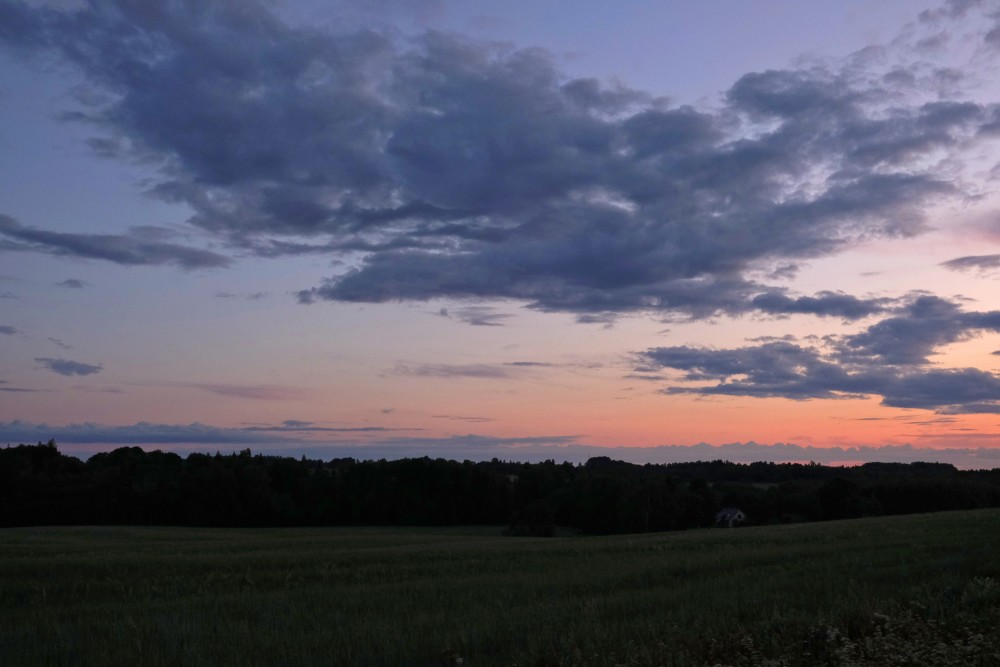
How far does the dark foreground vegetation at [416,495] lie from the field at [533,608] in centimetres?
5464

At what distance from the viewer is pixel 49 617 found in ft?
52.6

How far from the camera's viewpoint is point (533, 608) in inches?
562

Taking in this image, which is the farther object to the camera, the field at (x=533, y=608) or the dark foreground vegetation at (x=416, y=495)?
the dark foreground vegetation at (x=416, y=495)

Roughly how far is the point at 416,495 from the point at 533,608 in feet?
277

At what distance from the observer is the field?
962cm

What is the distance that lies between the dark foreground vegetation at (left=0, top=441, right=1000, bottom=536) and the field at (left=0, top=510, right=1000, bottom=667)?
54.6 meters

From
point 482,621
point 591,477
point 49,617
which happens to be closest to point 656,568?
point 482,621

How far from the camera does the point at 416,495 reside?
97.0m

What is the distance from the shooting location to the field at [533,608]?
9.62m

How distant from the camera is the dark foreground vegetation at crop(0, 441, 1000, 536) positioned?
81562 mm

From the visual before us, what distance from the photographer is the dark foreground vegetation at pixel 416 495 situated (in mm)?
81562

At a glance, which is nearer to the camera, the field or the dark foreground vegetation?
the field

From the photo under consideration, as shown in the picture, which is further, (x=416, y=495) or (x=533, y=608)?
(x=416, y=495)

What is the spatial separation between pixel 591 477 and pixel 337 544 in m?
59.7
